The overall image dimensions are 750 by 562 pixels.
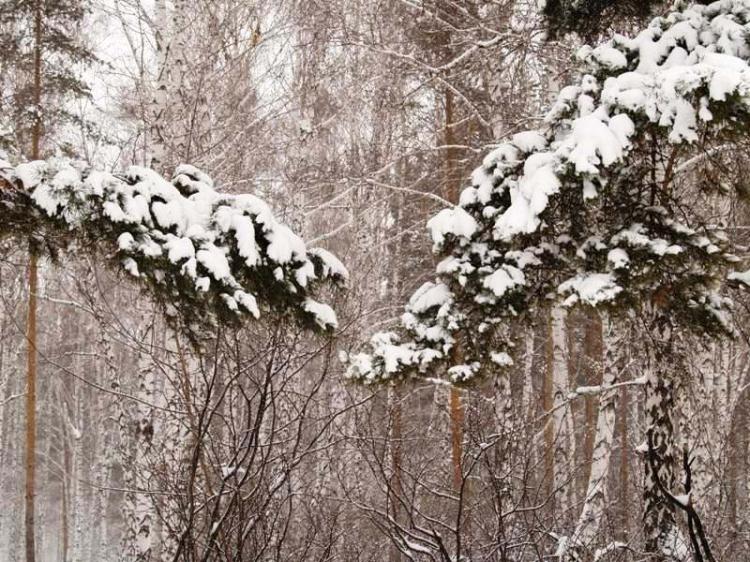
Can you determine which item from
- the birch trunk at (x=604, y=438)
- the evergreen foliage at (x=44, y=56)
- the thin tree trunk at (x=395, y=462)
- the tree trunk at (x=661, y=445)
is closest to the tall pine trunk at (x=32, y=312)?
the evergreen foliage at (x=44, y=56)

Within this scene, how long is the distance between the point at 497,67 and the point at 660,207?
4756mm

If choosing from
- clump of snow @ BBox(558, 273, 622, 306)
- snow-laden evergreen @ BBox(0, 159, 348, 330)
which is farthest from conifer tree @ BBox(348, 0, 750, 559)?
snow-laden evergreen @ BBox(0, 159, 348, 330)

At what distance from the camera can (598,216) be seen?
4250 mm

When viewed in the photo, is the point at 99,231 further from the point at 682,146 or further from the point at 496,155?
the point at 682,146

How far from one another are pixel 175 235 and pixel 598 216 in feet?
8.62

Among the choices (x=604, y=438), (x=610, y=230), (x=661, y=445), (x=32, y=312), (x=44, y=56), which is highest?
(x=44, y=56)

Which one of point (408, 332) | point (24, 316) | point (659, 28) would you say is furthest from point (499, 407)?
point (24, 316)

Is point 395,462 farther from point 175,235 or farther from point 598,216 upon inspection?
point 598,216

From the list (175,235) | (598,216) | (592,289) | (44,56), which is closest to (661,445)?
(592,289)

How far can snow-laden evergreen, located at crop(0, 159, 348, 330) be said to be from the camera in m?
3.48

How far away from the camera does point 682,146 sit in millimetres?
3504

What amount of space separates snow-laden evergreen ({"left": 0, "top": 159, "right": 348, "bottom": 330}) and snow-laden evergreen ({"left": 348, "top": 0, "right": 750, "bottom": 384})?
2.90ft

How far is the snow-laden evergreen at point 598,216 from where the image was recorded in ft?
11.3

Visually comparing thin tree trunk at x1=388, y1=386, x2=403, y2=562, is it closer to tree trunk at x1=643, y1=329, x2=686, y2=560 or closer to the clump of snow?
the clump of snow
